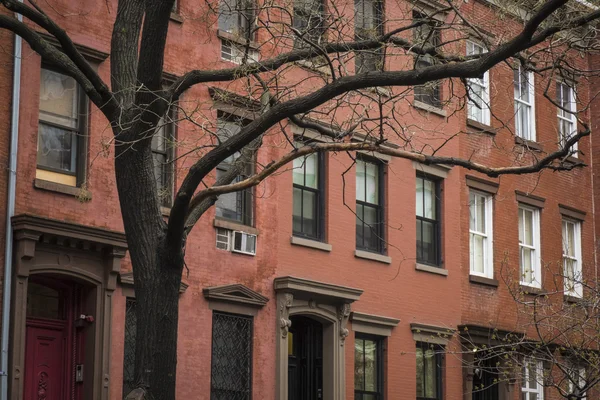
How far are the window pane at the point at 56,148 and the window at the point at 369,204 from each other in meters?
6.70

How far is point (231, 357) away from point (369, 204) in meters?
4.78

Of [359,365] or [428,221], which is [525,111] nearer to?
[428,221]

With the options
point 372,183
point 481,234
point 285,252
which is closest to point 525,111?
point 481,234

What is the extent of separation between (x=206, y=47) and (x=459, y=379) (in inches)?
375

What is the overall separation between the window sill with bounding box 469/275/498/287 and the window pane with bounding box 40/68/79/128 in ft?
35.8

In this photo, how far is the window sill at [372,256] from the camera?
22812mm

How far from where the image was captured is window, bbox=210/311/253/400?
20125mm

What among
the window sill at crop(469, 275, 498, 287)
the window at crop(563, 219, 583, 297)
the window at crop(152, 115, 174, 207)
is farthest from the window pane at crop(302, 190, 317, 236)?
the window at crop(563, 219, 583, 297)

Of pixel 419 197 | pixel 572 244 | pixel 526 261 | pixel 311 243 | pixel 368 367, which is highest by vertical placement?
pixel 419 197

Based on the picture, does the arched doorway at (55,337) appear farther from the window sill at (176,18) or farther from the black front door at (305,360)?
the black front door at (305,360)

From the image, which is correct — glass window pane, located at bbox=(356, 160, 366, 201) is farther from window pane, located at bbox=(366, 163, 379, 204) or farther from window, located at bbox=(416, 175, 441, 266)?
window, located at bbox=(416, 175, 441, 266)

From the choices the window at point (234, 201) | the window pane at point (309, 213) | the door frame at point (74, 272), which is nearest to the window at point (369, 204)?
the window pane at point (309, 213)

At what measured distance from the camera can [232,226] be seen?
20.4m

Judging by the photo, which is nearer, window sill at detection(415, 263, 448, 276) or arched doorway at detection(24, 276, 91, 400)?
arched doorway at detection(24, 276, 91, 400)
